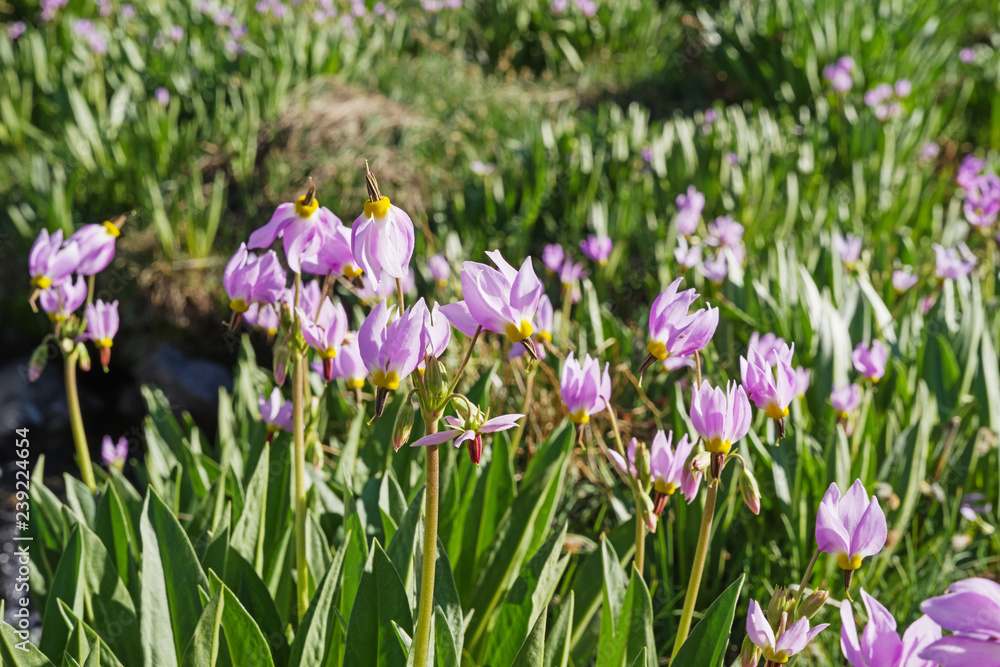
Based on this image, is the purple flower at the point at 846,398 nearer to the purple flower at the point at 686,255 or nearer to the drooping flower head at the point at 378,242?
the purple flower at the point at 686,255

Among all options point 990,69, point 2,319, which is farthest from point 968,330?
point 2,319

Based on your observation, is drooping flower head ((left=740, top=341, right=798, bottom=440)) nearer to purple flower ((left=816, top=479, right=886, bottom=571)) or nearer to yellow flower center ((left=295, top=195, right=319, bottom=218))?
purple flower ((left=816, top=479, right=886, bottom=571))

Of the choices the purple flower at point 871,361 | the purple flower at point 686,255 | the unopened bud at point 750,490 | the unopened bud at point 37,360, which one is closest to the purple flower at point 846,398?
the purple flower at point 871,361

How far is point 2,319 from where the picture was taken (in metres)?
3.95

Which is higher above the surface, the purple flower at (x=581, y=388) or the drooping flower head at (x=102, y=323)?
the purple flower at (x=581, y=388)

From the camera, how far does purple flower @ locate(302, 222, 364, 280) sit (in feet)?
3.21

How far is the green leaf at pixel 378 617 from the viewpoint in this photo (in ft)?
3.17

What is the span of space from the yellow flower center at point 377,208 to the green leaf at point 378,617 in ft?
1.43

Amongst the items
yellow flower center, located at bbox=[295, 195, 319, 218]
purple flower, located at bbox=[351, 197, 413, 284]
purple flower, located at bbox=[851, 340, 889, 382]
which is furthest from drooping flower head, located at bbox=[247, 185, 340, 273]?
purple flower, located at bbox=[851, 340, 889, 382]

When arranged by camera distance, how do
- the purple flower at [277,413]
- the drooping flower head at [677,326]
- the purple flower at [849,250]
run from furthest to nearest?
1. the purple flower at [849,250]
2. the purple flower at [277,413]
3. the drooping flower head at [677,326]

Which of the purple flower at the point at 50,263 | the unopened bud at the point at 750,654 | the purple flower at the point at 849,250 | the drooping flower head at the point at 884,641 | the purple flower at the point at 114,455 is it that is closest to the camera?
the drooping flower head at the point at 884,641

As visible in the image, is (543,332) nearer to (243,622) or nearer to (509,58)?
(243,622)

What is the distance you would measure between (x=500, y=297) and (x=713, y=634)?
0.50 meters

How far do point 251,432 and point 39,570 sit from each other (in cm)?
53
